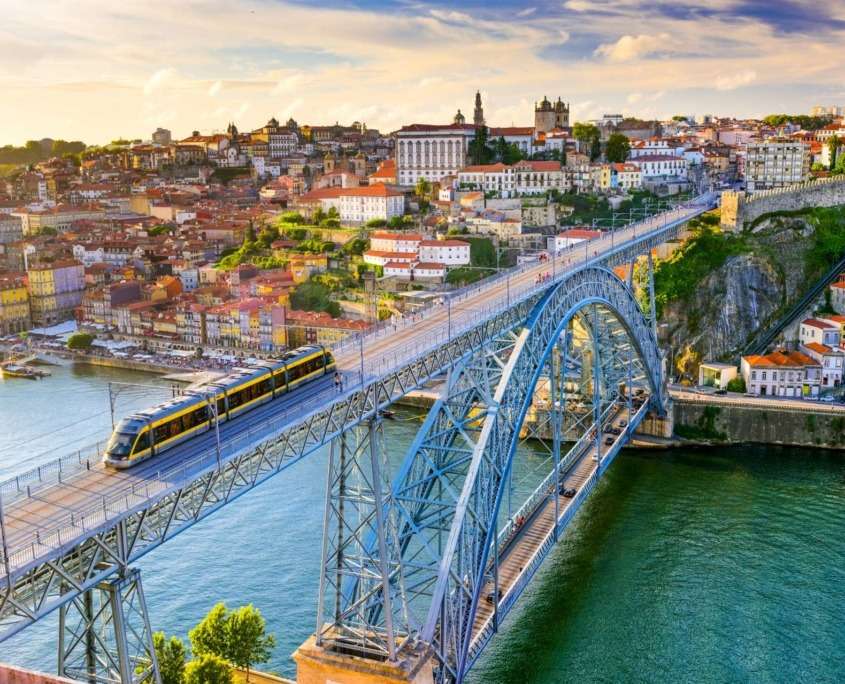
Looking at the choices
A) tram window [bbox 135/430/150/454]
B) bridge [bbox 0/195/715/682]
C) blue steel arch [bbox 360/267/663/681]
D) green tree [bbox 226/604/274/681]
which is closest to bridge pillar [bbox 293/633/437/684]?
bridge [bbox 0/195/715/682]

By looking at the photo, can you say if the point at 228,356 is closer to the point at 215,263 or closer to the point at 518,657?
the point at 215,263

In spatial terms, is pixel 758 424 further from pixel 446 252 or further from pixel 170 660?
pixel 170 660

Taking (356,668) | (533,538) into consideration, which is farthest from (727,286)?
(356,668)

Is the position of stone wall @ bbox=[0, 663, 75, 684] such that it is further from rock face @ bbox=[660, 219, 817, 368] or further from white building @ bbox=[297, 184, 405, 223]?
white building @ bbox=[297, 184, 405, 223]

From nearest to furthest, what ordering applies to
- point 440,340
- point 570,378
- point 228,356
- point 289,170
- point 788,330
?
point 440,340 → point 570,378 → point 788,330 → point 228,356 → point 289,170

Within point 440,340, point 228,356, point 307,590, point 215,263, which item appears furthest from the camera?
point 215,263

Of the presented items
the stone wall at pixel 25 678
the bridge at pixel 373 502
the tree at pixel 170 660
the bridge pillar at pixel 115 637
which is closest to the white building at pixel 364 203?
the bridge at pixel 373 502

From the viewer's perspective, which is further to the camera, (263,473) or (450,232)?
(450,232)

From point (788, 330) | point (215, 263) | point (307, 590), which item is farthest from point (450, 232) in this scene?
point (307, 590)
